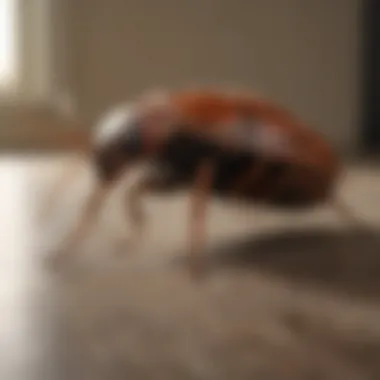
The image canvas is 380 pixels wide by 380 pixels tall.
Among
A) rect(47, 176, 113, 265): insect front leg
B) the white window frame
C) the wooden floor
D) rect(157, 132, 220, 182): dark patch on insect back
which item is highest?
the white window frame

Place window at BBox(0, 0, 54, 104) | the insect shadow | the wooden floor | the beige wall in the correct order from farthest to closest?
the beige wall → window at BBox(0, 0, 54, 104) → the insect shadow → the wooden floor

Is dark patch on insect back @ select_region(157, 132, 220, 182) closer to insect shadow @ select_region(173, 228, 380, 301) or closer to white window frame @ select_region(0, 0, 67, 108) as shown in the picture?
insect shadow @ select_region(173, 228, 380, 301)

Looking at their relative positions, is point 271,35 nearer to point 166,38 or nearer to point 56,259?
point 166,38

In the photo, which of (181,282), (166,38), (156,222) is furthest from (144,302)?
(166,38)

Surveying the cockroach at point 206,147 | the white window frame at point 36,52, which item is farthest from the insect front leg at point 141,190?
the white window frame at point 36,52

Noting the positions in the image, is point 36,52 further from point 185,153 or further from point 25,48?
point 185,153

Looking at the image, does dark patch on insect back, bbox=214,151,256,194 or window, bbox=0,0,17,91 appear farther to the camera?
window, bbox=0,0,17,91

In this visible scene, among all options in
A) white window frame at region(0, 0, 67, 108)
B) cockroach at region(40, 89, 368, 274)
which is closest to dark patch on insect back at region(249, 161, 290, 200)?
cockroach at region(40, 89, 368, 274)

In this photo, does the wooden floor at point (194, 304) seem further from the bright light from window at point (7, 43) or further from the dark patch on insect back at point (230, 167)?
the bright light from window at point (7, 43)
